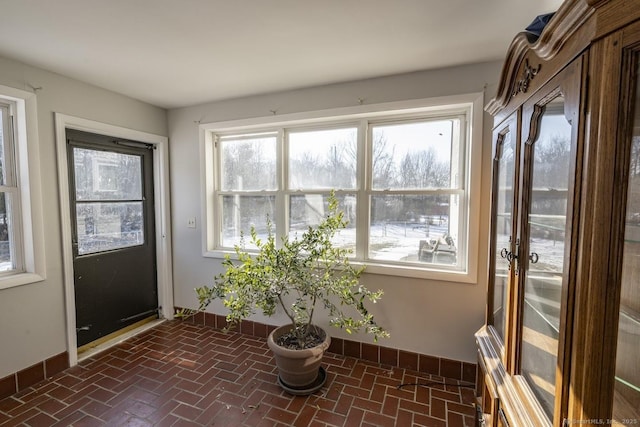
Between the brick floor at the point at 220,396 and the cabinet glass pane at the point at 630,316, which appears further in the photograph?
the brick floor at the point at 220,396

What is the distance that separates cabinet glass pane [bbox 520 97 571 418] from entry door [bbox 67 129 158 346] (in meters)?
3.26

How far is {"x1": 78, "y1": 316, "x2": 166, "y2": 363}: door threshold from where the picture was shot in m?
2.54

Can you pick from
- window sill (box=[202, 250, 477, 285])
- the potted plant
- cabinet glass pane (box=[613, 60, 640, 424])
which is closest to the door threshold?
the potted plant

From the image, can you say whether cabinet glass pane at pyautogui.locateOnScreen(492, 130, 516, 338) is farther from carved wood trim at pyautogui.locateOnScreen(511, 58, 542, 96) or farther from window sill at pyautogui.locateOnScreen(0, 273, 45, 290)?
window sill at pyautogui.locateOnScreen(0, 273, 45, 290)

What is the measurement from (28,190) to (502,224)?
3189mm

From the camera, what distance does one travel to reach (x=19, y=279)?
6.70ft

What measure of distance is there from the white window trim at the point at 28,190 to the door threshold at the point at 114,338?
0.83 m

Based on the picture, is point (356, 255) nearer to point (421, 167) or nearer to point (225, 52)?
point (421, 167)

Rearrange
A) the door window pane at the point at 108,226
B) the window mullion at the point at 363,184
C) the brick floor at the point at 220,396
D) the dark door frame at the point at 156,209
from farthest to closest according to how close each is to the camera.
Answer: the door window pane at the point at 108,226, the window mullion at the point at 363,184, the dark door frame at the point at 156,209, the brick floor at the point at 220,396

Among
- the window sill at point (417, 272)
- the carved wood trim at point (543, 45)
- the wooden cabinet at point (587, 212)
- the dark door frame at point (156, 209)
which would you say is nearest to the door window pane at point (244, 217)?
the dark door frame at point (156, 209)

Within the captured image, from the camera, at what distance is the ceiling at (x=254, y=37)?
1.45 m

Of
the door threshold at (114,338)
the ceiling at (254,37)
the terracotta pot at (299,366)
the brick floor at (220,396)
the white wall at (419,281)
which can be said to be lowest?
the brick floor at (220,396)

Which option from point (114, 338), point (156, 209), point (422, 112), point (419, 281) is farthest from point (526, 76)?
point (114, 338)

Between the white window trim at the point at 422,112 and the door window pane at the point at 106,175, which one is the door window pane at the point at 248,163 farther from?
the door window pane at the point at 106,175
